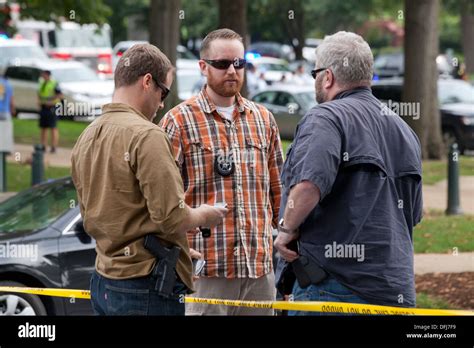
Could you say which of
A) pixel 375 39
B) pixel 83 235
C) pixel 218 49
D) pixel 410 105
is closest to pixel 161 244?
pixel 218 49

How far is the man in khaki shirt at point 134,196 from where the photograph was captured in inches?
168

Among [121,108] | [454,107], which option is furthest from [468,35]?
[121,108]

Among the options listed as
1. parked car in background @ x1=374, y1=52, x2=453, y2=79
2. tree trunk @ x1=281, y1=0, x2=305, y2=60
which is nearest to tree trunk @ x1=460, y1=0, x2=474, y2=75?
parked car in background @ x1=374, y1=52, x2=453, y2=79

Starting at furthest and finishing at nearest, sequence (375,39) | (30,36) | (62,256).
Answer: (375,39) → (30,36) → (62,256)

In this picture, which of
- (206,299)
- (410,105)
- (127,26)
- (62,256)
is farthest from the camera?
(127,26)

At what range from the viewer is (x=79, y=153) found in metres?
4.54

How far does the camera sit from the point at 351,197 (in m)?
4.51

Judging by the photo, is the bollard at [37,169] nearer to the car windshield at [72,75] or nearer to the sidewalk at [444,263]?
the sidewalk at [444,263]

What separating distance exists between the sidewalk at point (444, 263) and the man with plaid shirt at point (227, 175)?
5336 millimetres

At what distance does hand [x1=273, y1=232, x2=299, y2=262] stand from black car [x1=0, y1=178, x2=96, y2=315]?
3.43m

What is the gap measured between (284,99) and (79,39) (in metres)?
22.1

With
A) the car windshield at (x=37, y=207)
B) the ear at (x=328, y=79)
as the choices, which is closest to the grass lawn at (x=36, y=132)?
the car windshield at (x=37, y=207)

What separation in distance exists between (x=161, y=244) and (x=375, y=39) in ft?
222

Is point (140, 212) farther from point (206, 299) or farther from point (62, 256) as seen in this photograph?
point (62, 256)
